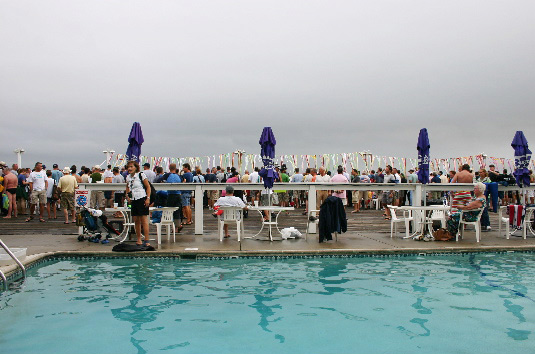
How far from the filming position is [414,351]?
451 centimetres

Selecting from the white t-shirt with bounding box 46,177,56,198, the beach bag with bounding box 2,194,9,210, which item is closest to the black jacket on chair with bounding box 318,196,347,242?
the white t-shirt with bounding box 46,177,56,198

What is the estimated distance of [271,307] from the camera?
231 inches

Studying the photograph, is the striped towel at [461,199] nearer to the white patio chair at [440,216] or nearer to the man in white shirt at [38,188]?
the white patio chair at [440,216]

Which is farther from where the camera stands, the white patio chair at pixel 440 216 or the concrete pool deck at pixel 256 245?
the white patio chair at pixel 440 216

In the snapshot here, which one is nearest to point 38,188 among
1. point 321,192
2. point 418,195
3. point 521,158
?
point 321,192

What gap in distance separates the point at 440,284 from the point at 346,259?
2083 mm

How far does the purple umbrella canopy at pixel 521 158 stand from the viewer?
11.3 m

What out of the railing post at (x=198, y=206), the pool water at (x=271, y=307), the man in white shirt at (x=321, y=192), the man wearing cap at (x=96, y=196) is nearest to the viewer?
the pool water at (x=271, y=307)

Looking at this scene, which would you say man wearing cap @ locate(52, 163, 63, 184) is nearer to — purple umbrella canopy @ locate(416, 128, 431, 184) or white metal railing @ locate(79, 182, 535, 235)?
white metal railing @ locate(79, 182, 535, 235)

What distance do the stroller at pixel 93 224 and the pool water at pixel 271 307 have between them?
1744 mm

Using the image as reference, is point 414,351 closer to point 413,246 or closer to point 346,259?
point 346,259

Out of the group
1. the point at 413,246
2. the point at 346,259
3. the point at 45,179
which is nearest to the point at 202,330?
the point at 346,259

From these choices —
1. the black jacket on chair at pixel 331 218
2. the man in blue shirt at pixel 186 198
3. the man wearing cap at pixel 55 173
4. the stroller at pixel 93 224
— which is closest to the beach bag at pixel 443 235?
the black jacket on chair at pixel 331 218

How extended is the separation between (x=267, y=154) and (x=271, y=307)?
562cm
